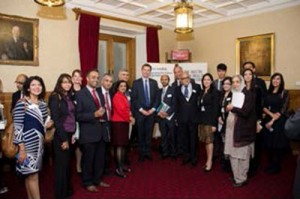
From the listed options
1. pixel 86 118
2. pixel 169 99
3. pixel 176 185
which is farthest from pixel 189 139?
pixel 86 118

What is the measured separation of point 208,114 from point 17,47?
11.9 feet

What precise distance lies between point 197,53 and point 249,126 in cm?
451

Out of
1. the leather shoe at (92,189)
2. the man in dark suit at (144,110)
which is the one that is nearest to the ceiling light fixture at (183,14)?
the man in dark suit at (144,110)

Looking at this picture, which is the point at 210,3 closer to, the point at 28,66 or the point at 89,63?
the point at 89,63

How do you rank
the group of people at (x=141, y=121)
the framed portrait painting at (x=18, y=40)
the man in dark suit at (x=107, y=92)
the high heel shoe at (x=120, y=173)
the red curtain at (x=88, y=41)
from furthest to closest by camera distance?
the red curtain at (x=88, y=41) → the framed portrait painting at (x=18, y=40) → the high heel shoe at (x=120, y=173) → the man in dark suit at (x=107, y=92) → the group of people at (x=141, y=121)

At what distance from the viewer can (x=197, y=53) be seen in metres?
7.61

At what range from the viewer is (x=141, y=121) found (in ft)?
15.6

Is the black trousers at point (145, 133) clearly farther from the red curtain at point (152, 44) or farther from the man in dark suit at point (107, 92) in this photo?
the red curtain at point (152, 44)

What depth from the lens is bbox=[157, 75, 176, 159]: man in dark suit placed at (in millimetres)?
4910

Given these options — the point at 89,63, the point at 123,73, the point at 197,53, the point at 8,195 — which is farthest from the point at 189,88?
the point at 197,53

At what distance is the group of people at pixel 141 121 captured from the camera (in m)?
2.54

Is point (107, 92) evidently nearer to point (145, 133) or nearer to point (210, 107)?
point (145, 133)

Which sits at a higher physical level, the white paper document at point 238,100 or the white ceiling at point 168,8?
the white ceiling at point 168,8

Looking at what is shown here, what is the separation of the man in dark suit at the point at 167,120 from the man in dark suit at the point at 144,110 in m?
0.21
